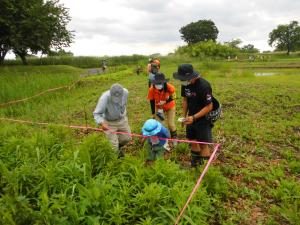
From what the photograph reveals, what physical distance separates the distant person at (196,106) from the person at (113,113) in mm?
923

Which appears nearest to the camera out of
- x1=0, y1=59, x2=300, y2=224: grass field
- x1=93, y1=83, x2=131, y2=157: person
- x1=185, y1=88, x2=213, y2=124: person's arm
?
x1=0, y1=59, x2=300, y2=224: grass field

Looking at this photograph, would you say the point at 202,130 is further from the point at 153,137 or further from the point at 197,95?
the point at 153,137

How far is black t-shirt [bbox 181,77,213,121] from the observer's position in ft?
15.2

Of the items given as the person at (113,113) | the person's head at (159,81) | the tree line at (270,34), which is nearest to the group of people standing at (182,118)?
the person at (113,113)

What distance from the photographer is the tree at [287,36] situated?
7369 cm

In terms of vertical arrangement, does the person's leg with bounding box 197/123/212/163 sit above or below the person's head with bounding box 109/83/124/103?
below

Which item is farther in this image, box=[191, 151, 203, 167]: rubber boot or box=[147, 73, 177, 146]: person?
box=[147, 73, 177, 146]: person

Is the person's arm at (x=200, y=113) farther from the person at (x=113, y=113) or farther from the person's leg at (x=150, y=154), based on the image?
the person at (x=113, y=113)

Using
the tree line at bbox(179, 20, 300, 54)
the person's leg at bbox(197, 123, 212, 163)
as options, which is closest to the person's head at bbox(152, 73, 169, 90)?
the person's leg at bbox(197, 123, 212, 163)

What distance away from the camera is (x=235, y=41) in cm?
5741

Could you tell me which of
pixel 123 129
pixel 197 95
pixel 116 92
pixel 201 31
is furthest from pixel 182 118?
pixel 201 31

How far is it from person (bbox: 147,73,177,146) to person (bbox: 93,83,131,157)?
3.12 ft

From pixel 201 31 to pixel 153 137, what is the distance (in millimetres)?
77969

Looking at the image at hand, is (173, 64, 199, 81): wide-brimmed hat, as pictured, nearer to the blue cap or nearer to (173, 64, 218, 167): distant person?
(173, 64, 218, 167): distant person
